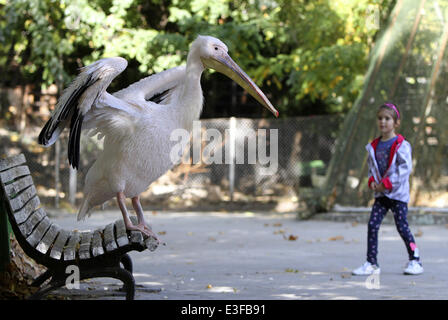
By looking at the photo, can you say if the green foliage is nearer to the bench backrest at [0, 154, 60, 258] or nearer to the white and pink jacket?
the white and pink jacket

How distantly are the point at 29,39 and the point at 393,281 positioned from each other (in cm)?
1145

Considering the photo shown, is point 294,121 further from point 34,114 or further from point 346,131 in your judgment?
point 34,114

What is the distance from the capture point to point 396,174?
6.54 metres

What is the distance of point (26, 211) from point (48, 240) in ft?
0.87

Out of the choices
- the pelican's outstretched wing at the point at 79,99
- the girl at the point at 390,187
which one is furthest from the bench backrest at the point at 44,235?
the girl at the point at 390,187

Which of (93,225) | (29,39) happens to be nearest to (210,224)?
(93,225)

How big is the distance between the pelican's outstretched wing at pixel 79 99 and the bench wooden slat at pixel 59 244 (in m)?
0.70

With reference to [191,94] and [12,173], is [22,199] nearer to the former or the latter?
[12,173]

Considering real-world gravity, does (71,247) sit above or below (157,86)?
below

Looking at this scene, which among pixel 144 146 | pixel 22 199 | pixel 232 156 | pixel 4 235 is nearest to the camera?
pixel 144 146

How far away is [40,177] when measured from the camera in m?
15.0

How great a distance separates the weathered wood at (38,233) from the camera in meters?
4.71

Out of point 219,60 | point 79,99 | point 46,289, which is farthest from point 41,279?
point 219,60

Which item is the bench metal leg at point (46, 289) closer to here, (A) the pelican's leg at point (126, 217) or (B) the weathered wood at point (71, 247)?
(B) the weathered wood at point (71, 247)
